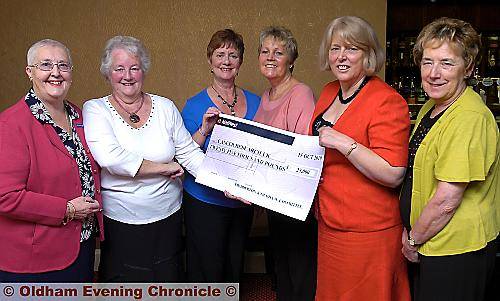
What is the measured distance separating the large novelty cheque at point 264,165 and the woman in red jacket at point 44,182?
1.80ft

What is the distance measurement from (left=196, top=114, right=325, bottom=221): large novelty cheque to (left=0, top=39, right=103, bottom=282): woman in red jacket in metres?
0.55

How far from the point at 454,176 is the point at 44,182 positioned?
4.68 feet

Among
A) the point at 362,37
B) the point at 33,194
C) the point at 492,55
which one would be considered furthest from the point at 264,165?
the point at 492,55

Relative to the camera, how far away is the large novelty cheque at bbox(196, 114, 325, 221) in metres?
2.00

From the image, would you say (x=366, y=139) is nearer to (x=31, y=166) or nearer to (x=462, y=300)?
(x=462, y=300)

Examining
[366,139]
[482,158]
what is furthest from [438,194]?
[366,139]

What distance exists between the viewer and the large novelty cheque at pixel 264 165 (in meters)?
2.00

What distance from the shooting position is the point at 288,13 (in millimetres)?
3916

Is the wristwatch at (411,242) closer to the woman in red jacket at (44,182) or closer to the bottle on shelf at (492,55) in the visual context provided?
the woman in red jacket at (44,182)

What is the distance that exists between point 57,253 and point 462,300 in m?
1.47
